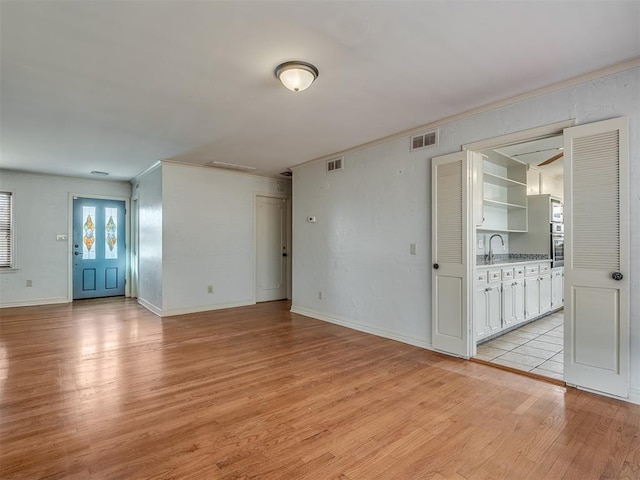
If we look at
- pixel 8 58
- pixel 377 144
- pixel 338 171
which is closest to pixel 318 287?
pixel 338 171

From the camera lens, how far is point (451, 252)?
3.64m

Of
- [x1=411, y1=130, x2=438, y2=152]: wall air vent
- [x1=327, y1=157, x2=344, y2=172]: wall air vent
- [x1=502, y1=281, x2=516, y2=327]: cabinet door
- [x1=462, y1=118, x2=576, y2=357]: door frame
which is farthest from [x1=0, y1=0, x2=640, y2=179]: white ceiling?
[x1=502, y1=281, x2=516, y2=327]: cabinet door

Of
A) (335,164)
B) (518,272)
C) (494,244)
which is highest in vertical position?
(335,164)

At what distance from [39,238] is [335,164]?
19.5ft

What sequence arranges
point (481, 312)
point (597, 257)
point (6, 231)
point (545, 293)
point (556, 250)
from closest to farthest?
1. point (597, 257)
2. point (481, 312)
3. point (545, 293)
4. point (556, 250)
5. point (6, 231)

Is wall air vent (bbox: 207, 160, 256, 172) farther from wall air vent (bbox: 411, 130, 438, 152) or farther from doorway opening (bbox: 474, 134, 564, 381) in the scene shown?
doorway opening (bbox: 474, 134, 564, 381)

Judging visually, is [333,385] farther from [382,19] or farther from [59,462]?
[382,19]

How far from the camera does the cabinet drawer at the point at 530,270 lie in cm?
477

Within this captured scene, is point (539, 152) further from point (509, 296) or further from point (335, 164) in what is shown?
point (335, 164)

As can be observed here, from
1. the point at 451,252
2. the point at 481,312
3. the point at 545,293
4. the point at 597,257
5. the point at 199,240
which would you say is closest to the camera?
the point at 597,257

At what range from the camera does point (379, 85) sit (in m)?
2.95

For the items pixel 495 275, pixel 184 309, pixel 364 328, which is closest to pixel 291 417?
pixel 364 328

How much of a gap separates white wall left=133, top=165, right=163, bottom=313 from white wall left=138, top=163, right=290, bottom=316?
2 centimetres

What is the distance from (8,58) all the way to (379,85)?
9.19 feet
